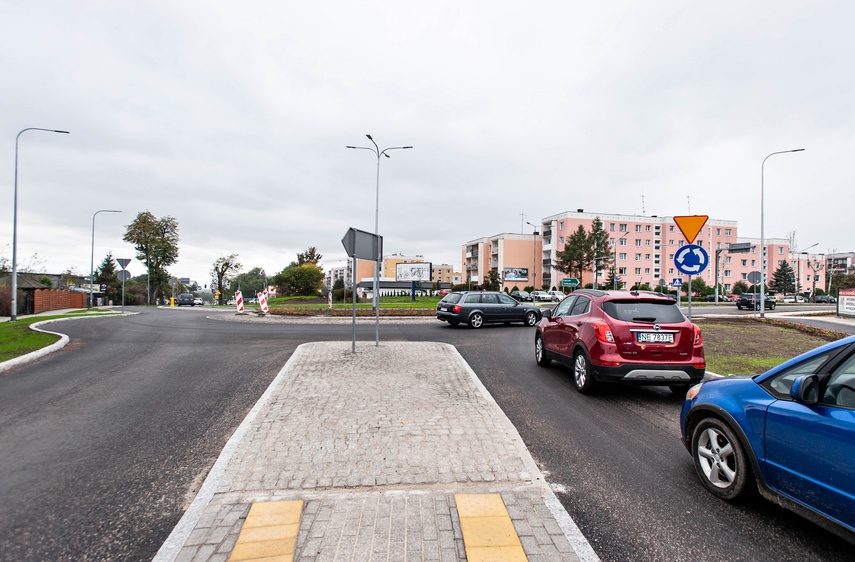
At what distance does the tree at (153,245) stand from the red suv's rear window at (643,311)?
2528 inches

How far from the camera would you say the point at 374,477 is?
3588mm

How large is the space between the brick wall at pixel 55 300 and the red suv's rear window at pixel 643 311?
1548 inches

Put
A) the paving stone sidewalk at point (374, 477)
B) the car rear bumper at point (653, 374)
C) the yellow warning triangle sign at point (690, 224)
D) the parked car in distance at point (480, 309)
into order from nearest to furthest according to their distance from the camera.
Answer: the paving stone sidewalk at point (374, 477) → the car rear bumper at point (653, 374) → the yellow warning triangle sign at point (690, 224) → the parked car in distance at point (480, 309)

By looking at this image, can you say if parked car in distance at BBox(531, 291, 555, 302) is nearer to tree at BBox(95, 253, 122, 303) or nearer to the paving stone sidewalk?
the paving stone sidewalk

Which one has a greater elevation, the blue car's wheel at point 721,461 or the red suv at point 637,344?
the red suv at point 637,344

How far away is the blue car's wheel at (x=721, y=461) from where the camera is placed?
3203mm

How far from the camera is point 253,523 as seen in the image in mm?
2922

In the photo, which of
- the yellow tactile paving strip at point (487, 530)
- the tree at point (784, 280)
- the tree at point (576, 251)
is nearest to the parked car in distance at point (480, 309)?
the yellow tactile paving strip at point (487, 530)

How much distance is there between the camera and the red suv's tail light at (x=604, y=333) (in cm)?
622

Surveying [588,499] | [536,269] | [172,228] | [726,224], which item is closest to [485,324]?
[588,499]

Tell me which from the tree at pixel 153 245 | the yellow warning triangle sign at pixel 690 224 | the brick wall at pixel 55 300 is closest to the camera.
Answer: the yellow warning triangle sign at pixel 690 224

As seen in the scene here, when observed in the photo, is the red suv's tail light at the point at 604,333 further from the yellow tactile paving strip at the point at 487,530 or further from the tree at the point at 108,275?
the tree at the point at 108,275

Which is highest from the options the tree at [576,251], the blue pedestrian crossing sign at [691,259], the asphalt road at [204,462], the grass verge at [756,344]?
the tree at [576,251]

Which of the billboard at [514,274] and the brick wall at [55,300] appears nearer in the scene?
the brick wall at [55,300]
